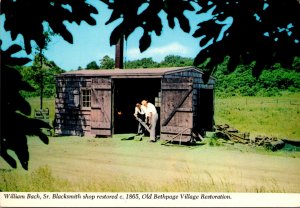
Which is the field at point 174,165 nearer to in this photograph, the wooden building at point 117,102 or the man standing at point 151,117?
the man standing at point 151,117

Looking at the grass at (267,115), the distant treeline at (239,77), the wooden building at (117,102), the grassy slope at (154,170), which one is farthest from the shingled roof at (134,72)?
the grassy slope at (154,170)

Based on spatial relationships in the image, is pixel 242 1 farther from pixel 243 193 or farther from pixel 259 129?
pixel 259 129

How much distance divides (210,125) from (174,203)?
8517 mm

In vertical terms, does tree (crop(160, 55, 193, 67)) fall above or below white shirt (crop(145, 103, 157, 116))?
above

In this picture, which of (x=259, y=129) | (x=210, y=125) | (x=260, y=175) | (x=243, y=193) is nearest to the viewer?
(x=243, y=193)

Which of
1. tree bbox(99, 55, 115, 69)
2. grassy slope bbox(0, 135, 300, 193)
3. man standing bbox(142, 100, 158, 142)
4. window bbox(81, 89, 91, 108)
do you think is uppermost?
tree bbox(99, 55, 115, 69)

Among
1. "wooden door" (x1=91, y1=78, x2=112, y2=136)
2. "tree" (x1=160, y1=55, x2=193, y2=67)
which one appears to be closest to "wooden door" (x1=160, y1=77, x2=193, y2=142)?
"tree" (x1=160, y1=55, x2=193, y2=67)

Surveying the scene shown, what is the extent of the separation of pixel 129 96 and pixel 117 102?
0.72 meters

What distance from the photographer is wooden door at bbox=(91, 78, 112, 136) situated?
11141mm

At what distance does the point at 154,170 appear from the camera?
657 cm

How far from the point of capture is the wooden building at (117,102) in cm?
998

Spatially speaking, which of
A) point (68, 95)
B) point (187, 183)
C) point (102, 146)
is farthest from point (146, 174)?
point (68, 95)

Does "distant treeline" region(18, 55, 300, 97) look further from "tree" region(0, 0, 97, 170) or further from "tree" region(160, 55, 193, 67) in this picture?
"tree" region(0, 0, 97, 170)

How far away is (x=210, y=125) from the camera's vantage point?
13.1 metres
